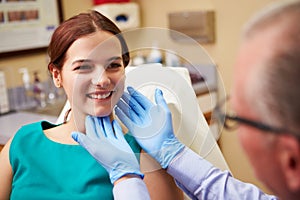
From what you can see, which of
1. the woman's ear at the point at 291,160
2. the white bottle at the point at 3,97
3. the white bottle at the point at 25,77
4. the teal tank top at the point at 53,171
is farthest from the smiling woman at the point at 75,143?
the white bottle at the point at 25,77

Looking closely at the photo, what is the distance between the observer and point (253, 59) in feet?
2.01

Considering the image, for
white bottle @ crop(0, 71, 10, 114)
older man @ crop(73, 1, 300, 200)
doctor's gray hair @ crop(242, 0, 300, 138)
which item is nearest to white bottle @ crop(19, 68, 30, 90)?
white bottle @ crop(0, 71, 10, 114)

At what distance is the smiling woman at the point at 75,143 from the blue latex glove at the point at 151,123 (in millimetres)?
38

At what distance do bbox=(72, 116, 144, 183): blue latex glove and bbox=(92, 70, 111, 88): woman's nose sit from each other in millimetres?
113

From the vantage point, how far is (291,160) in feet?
1.97

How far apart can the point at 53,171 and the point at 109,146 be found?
216 mm

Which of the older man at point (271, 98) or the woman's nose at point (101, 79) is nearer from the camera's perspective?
the older man at point (271, 98)

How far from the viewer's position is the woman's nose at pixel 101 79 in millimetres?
1188

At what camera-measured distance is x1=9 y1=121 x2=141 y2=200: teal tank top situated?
1200 millimetres

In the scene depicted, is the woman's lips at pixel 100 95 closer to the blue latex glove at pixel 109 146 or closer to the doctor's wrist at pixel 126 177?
the blue latex glove at pixel 109 146

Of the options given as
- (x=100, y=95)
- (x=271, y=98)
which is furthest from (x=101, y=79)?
(x=271, y=98)

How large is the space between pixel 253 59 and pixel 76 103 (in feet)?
2.48

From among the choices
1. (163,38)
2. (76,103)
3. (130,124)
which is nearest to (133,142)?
(130,124)

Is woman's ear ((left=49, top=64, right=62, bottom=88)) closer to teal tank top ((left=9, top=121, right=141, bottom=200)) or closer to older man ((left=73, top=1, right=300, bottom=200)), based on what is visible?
teal tank top ((left=9, top=121, right=141, bottom=200))
